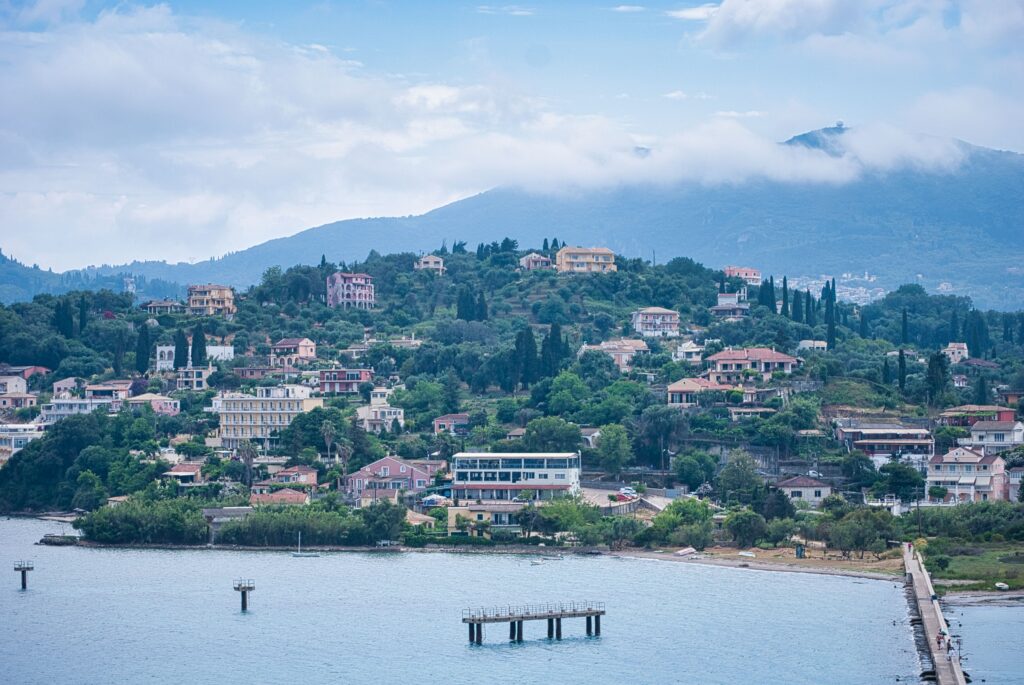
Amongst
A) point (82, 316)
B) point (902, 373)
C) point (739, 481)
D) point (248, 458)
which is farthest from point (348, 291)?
point (739, 481)

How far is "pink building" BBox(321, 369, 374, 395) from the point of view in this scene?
3369 inches

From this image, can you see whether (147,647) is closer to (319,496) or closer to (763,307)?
(319,496)

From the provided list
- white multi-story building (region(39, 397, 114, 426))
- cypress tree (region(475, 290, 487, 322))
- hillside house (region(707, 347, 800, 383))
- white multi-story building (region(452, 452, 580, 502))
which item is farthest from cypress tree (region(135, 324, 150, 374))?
hillside house (region(707, 347, 800, 383))

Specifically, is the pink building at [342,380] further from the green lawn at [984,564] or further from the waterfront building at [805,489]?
the green lawn at [984,564]

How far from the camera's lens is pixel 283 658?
4378 centimetres

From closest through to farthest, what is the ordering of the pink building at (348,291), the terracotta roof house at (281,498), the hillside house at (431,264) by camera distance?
the terracotta roof house at (281,498)
the pink building at (348,291)
the hillside house at (431,264)

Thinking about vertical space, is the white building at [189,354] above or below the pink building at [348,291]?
below

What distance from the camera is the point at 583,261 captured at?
4373 inches

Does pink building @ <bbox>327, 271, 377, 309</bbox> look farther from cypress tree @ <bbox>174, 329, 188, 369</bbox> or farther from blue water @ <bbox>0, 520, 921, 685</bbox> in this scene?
blue water @ <bbox>0, 520, 921, 685</bbox>

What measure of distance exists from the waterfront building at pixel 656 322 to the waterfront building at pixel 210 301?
25390 mm

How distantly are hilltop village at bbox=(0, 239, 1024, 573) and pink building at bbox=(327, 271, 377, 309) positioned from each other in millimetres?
148

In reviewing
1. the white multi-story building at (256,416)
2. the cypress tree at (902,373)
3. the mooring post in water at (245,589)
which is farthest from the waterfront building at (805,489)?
the white multi-story building at (256,416)

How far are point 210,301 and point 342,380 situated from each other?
75.6 ft

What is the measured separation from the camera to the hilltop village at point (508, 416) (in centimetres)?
6362
